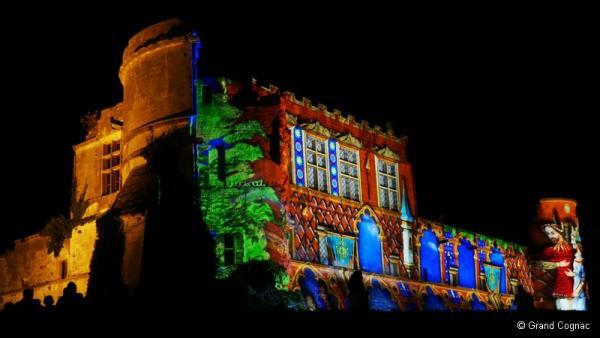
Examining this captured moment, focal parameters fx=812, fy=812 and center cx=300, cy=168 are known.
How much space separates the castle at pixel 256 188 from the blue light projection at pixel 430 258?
0.12 meters

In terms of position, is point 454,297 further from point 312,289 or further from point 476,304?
point 312,289

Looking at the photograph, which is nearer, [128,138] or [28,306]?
[28,306]

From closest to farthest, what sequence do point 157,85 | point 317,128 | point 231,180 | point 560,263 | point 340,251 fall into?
1. point 231,180
2. point 157,85
3. point 340,251
4. point 317,128
5. point 560,263

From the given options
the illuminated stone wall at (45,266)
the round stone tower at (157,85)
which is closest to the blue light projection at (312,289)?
the round stone tower at (157,85)

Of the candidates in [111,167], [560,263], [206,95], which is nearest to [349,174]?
[206,95]

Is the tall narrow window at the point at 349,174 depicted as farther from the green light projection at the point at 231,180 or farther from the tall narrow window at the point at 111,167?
the tall narrow window at the point at 111,167

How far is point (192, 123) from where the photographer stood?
3612cm

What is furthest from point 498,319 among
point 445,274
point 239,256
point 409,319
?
point 445,274

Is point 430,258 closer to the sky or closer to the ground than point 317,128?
closer to the ground

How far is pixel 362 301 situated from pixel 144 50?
18.2 m

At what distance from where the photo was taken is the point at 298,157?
Result: 3897cm

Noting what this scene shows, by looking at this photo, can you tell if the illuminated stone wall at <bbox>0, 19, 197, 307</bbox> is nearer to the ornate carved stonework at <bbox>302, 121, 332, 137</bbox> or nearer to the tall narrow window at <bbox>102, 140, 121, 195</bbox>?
the tall narrow window at <bbox>102, 140, 121, 195</bbox>

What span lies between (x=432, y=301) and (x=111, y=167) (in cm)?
1901

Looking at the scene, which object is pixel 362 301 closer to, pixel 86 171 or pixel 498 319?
pixel 498 319
